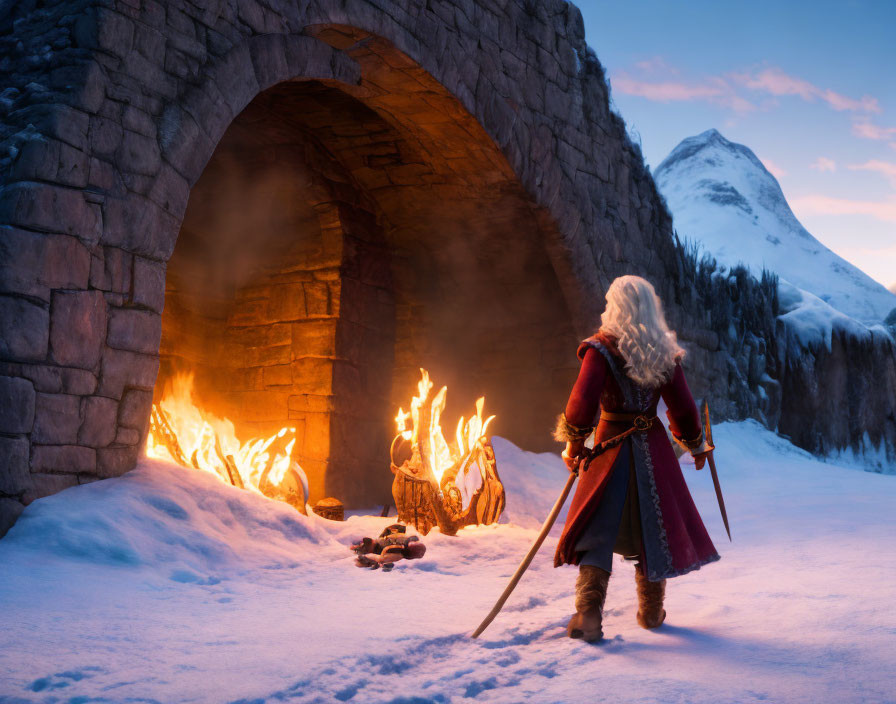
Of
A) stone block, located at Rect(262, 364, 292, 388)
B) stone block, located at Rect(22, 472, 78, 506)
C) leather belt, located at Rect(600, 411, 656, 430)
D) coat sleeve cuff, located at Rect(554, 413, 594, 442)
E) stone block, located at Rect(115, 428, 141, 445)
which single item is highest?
stone block, located at Rect(262, 364, 292, 388)

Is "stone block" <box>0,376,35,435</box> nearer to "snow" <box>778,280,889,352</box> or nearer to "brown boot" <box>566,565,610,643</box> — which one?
"brown boot" <box>566,565,610,643</box>

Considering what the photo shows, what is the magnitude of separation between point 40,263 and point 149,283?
0.52 meters

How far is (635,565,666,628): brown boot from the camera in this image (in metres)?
2.96

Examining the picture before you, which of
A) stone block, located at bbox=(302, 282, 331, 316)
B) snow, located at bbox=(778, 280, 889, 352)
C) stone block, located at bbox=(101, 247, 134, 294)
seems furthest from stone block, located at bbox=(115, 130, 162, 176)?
snow, located at bbox=(778, 280, 889, 352)

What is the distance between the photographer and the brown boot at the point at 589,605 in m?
2.77

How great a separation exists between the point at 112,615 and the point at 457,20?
4.41 m

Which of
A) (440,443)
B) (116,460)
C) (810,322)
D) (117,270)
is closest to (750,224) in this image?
(810,322)

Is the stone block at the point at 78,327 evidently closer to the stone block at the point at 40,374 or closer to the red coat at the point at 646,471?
the stone block at the point at 40,374

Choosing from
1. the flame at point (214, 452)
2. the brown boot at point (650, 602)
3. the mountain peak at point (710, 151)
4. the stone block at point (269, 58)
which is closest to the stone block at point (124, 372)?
the flame at point (214, 452)

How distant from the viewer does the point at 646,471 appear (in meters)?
2.98

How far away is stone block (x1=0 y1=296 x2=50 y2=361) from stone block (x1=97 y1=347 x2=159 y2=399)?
0.94 feet

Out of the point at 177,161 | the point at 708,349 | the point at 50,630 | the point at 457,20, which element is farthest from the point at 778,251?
the point at 50,630

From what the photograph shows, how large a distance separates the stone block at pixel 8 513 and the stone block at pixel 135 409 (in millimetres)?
571

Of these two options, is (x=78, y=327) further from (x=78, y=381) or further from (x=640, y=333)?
(x=640, y=333)
